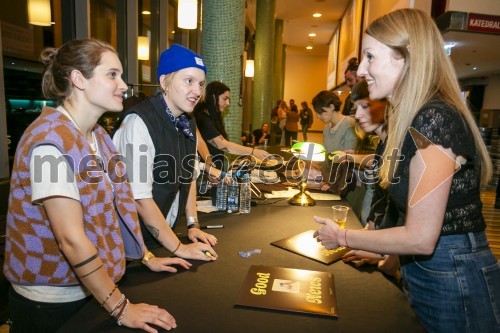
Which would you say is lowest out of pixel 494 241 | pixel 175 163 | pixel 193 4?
pixel 494 241

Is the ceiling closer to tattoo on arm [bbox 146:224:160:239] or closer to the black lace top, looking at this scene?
the black lace top

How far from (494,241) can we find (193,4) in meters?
4.79

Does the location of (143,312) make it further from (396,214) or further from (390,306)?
(396,214)

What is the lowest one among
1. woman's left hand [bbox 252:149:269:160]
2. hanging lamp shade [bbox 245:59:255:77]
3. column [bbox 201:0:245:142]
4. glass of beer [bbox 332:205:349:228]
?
glass of beer [bbox 332:205:349:228]

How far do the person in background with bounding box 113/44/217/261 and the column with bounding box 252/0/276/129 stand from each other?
811 centimetres

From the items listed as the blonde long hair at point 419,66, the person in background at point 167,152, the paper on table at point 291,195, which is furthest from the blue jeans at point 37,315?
the paper on table at point 291,195

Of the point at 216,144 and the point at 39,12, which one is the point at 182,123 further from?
the point at 39,12

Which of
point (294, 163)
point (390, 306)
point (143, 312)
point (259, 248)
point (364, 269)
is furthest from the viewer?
point (294, 163)

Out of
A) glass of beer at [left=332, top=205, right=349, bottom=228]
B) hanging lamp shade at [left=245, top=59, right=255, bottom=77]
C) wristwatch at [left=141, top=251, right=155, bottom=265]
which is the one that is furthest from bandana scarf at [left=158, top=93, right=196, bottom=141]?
hanging lamp shade at [left=245, top=59, right=255, bottom=77]

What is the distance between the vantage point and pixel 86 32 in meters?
3.94

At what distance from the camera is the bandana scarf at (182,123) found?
171 centimetres

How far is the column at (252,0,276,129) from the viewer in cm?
940

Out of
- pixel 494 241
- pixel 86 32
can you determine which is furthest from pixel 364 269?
pixel 494 241

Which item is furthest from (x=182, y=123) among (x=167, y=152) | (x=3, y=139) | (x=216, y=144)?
(x=3, y=139)
